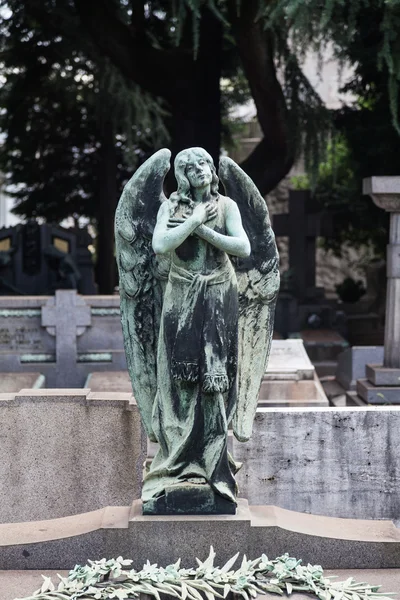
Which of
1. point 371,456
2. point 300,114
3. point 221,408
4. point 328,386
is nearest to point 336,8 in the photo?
point 300,114

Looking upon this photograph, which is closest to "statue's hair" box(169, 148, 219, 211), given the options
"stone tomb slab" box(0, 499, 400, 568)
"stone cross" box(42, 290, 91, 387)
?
"stone tomb slab" box(0, 499, 400, 568)

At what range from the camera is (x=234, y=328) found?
5.65 meters

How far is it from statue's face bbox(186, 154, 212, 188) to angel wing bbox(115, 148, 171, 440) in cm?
17

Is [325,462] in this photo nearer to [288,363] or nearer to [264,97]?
[288,363]

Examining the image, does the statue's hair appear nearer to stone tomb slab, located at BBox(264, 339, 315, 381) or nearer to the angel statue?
the angel statue

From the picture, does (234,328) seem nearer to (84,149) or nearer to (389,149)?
(389,149)

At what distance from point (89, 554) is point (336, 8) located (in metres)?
8.10

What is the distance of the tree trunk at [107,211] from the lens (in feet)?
66.7

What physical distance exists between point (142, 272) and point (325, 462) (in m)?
2.28

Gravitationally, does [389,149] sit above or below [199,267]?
above

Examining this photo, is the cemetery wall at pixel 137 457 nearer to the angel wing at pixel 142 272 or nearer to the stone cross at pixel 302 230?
the angel wing at pixel 142 272

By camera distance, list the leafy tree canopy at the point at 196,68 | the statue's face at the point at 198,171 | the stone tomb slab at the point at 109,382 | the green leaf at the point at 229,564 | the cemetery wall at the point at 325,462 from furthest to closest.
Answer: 1. the leafy tree canopy at the point at 196,68
2. the stone tomb slab at the point at 109,382
3. the cemetery wall at the point at 325,462
4. the statue's face at the point at 198,171
5. the green leaf at the point at 229,564

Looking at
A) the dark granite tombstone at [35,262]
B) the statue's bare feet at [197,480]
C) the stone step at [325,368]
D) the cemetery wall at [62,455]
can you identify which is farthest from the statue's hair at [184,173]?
the dark granite tombstone at [35,262]

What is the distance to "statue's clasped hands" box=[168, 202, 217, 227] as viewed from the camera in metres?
5.43
